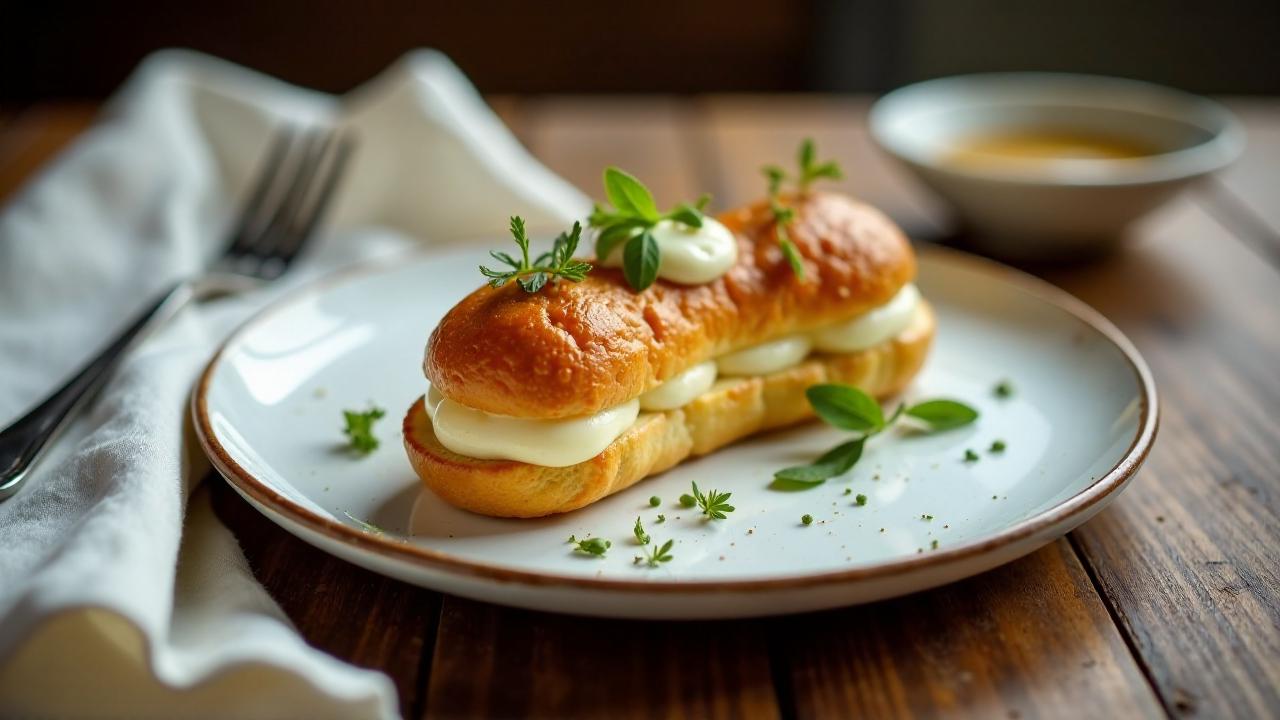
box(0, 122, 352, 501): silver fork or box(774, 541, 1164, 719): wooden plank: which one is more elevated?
box(774, 541, 1164, 719): wooden plank

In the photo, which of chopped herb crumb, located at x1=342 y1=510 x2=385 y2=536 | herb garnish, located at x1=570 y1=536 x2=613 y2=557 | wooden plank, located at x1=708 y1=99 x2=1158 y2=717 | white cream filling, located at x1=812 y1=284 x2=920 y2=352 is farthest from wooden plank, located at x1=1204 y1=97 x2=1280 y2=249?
chopped herb crumb, located at x1=342 y1=510 x2=385 y2=536

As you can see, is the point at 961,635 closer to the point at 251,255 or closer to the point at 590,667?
the point at 590,667

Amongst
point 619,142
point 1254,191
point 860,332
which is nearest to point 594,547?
point 860,332

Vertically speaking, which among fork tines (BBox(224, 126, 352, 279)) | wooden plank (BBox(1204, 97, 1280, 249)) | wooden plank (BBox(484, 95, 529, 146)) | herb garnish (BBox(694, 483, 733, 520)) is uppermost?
herb garnish (BBox(694, 483, 733, 520))

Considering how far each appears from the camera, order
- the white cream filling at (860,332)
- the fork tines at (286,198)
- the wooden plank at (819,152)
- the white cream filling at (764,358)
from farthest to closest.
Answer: the wooden plank at (819,152)
the fork tines at (286,198)
the white cream filling at (860,332)
the white cream filling at (764,358)

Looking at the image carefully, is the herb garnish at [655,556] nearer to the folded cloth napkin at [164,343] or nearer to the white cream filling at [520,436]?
the white cream filling at [520,436]

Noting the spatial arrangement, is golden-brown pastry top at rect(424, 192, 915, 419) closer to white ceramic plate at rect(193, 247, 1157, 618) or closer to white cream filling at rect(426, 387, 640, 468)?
white cream filling at rect(426, 387, 640, 468)

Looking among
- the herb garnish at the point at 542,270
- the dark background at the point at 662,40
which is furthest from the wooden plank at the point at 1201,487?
the dark background at the point at 662,40
